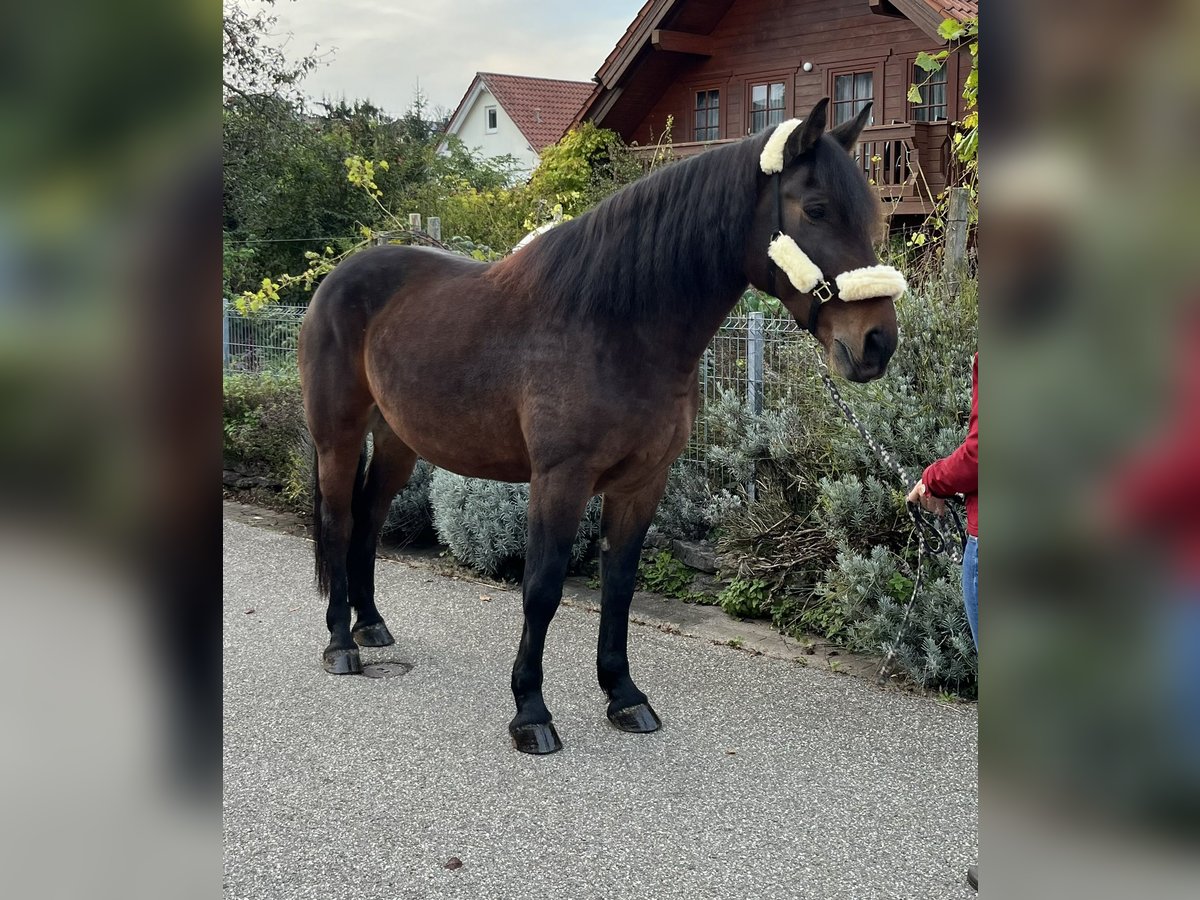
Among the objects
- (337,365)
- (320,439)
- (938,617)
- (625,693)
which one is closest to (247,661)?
(320,439)

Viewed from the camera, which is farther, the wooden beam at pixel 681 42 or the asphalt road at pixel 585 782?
the wooden beam at pixel 681 42

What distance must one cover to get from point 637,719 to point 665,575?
2.01 meters

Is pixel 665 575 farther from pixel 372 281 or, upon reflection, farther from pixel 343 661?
pixel 372 281

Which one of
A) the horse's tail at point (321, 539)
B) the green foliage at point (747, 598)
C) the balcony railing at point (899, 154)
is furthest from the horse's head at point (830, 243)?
the balcony railing at point (899, 154)

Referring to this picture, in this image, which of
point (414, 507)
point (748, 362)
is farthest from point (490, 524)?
point (748, 362)

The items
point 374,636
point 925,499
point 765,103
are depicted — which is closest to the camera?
point 925,499

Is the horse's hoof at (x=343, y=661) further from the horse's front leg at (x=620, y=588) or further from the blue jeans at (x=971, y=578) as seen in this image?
the blue jeans at (x=971, y=578)

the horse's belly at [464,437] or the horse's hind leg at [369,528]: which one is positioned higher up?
the horse's belly at [464,437]

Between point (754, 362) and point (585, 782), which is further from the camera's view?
point (754, 362)

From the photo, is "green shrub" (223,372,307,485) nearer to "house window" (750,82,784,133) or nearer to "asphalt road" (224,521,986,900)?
"asphalt road" (224,521,986,900)

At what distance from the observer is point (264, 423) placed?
816 cm

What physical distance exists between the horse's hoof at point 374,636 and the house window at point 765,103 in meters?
12.6

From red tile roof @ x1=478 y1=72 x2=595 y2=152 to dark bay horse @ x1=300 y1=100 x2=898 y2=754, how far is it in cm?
3224

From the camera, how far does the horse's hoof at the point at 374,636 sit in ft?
15.8
